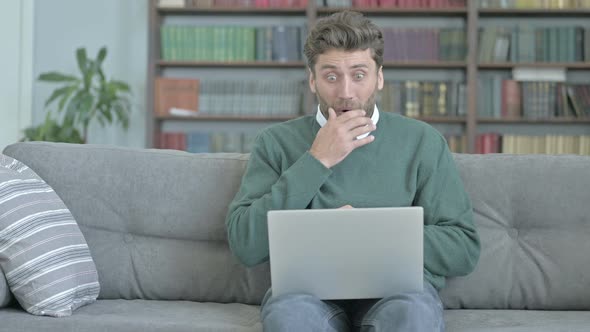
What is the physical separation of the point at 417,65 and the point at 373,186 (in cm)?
296

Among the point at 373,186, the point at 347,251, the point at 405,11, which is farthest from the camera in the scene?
the point at 405,11

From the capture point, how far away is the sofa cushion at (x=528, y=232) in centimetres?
197

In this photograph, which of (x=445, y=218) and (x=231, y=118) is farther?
(x=231, y=118)

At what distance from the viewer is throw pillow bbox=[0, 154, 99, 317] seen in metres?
1.75

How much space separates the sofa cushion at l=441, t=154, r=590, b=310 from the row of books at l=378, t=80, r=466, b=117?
2618 mm

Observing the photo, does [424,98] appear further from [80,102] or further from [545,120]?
[80,102]

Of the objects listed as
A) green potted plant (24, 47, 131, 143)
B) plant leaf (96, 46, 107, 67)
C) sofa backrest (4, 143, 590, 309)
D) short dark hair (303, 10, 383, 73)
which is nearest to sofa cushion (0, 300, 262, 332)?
sofa backrest (4, 143, 590, 309)

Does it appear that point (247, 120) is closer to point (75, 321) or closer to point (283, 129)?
point (283, 129)

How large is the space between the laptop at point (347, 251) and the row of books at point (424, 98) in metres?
3.17

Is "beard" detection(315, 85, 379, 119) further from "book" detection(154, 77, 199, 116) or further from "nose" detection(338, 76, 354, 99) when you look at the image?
"book" detection(154, 77, 199, 116)

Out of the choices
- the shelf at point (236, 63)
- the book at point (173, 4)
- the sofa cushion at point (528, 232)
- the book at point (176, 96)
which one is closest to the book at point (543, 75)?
the shelf at point (236, 63)

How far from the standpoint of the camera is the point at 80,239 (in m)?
1.92

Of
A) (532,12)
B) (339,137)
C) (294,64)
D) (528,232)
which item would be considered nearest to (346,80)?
(339,137)

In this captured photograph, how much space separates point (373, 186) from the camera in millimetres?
1871
